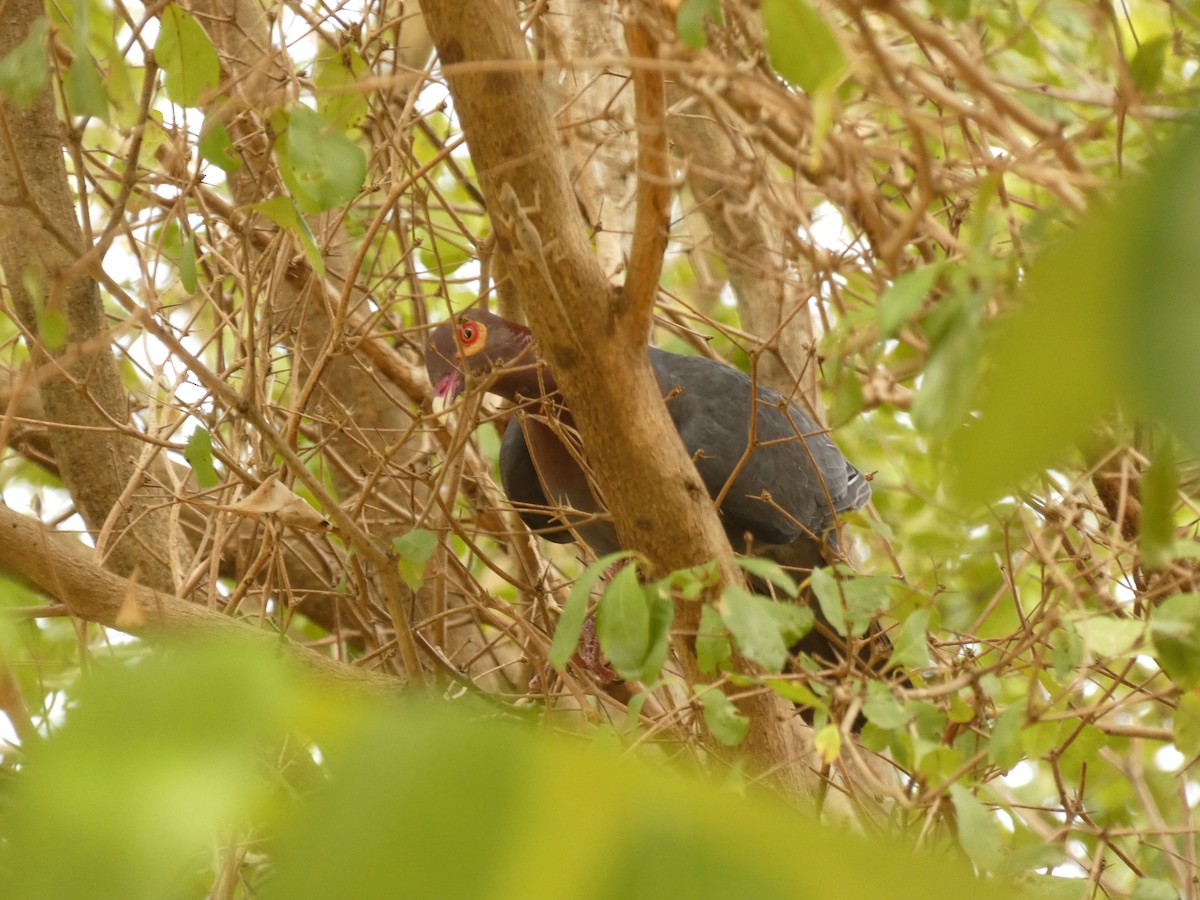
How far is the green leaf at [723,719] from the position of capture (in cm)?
169

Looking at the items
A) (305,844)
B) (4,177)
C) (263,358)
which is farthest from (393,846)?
(4,177)

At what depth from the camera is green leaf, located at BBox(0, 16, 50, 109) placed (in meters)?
1.54

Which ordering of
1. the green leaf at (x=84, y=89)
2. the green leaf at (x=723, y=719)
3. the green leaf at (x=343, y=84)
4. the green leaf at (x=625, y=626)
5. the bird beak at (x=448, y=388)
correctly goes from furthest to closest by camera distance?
the bird beak at (x=448, y=388)
the green leaf at (x=343, y=84)
the green leaf at (x=723, y=719)
the green leaf at (x=84, y=89)
the green leaf at (x=625, y=626)

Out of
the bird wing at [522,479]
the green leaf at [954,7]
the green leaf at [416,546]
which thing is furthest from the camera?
the bird wing at [522,479]

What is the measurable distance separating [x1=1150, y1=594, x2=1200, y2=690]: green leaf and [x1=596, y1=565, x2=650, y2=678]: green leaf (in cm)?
71

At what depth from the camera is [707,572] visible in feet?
5.27

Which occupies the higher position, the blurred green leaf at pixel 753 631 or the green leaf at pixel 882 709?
the blurred green leaf at pixel 753 631

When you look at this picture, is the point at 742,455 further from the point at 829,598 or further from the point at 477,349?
the point at 829,598

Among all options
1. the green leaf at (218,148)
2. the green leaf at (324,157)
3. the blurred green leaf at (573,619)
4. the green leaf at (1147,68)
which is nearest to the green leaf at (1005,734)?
the blurred green leaf at (573,619)

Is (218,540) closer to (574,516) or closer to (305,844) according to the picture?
(574,516)

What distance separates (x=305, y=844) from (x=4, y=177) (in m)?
2.71

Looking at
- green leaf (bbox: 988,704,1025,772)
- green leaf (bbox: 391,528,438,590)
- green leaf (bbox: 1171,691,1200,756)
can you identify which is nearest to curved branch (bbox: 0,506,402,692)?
green leaf (bbox: 391,528,438,590)

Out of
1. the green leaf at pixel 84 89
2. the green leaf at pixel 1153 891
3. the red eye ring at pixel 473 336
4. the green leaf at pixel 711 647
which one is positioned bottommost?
the green leaf at pixel 1153 891

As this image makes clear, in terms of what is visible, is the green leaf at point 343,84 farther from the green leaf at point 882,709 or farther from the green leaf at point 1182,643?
the green leaf at point 1182,643
